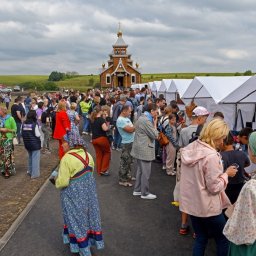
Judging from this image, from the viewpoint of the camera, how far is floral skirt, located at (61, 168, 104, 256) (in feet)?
14.4

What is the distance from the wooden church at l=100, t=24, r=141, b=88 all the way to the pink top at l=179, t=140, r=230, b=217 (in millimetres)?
70635

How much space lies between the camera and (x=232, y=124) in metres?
9.33

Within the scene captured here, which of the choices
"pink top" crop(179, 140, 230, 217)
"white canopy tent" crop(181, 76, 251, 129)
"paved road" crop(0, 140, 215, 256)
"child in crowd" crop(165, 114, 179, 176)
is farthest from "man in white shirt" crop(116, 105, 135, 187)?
"pink top" crop(179, 140, 230, 217)

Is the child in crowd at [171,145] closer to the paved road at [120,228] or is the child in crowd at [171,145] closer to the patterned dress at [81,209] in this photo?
the paved road at [120,228]

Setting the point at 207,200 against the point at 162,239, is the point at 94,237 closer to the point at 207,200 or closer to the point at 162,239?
the point at 162,239

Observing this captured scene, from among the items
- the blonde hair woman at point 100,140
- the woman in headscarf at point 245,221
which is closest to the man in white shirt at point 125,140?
the blonde hair woman at point 100,140

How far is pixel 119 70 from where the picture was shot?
7338 cm

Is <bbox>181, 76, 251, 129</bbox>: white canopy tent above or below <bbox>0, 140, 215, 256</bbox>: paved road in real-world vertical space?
above

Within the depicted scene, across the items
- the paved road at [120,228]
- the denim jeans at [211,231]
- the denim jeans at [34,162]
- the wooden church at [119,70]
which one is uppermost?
the wooden church at [119,70]

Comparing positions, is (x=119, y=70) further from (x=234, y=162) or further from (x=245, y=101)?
(x=234, y=162)

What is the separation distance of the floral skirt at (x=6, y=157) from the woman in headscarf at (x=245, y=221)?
7.05 metres

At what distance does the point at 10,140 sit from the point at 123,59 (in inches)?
2630

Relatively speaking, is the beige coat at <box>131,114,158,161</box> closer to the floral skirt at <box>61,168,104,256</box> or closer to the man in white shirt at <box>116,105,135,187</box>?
the man in white shirt at <box>116,105,135,187</box>

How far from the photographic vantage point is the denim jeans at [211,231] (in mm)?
3658
